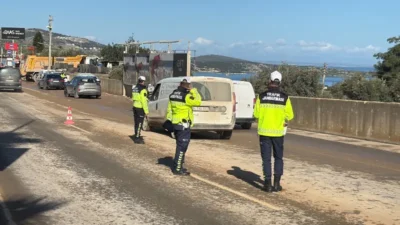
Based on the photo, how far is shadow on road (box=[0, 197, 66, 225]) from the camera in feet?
20.4

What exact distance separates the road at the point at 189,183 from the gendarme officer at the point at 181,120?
0.33 meters

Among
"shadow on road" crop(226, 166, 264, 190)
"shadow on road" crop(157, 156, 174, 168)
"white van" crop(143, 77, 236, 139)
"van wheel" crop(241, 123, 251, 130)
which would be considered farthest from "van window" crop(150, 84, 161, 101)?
"shadow on road" crop(226, 166, 264, 190)

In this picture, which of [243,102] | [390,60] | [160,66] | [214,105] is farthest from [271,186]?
[390,60]

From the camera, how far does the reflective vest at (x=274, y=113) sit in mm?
7750

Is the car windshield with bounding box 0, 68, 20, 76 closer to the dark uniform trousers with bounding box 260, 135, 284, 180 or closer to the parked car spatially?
the parked car

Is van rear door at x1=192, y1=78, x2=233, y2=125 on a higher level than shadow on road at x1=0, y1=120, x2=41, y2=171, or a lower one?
higher

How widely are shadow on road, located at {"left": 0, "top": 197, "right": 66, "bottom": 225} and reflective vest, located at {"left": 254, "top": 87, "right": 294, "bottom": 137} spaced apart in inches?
121

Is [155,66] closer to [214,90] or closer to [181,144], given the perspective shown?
[214,90]

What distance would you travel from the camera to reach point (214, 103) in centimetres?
1445

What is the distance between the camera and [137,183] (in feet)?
27.5

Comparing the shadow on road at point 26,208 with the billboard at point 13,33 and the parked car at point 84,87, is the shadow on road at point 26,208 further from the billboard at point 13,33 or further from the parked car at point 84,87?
the billboard at point 13,33

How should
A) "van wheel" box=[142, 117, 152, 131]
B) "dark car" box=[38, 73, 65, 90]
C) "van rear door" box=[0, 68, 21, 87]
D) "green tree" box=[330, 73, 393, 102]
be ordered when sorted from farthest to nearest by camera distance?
"dark car" box=[38, 73, 65, 90], "van rear door" box=[0, 68, 21, 87], "green tree" box=[330, 73, 393, 102], "van wheel" box=[142, 117, 152, 131]

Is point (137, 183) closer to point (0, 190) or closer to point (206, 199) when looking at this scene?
point (206, 199)

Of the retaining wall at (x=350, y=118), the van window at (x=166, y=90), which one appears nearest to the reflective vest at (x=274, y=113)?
the van window at (x=166, y=90)
